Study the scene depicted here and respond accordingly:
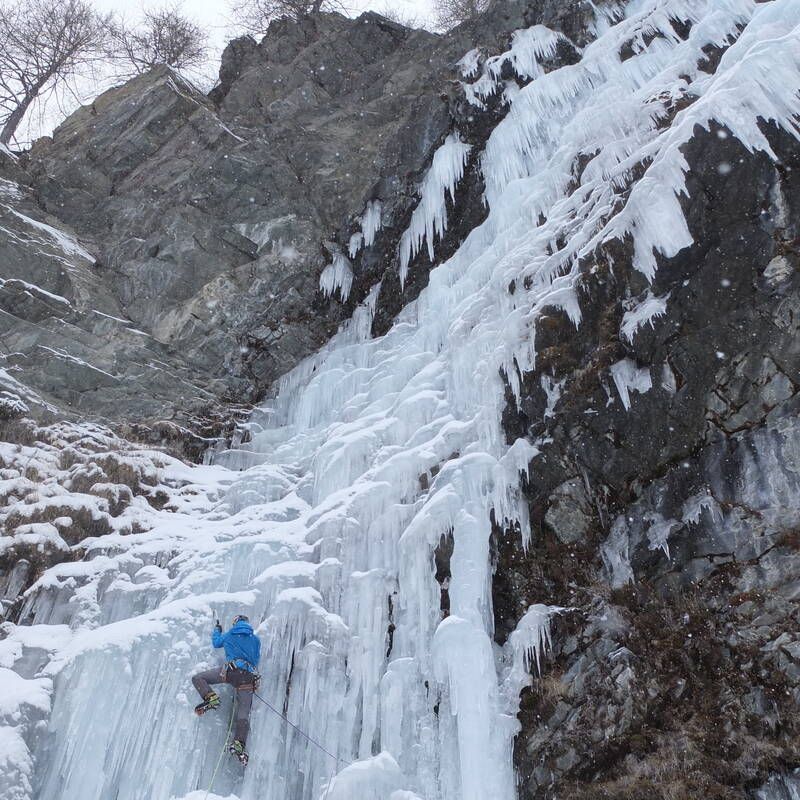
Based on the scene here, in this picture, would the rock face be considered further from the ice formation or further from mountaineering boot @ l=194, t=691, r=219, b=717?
mountaineering boot @ l=194, t=691, r=219, b=717

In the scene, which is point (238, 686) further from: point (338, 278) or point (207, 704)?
point (338, 278)

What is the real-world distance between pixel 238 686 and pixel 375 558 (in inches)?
73.5

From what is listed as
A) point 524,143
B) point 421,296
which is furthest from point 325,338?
point 524,143

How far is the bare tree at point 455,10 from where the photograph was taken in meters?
21.0

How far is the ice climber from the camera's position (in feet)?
19.4

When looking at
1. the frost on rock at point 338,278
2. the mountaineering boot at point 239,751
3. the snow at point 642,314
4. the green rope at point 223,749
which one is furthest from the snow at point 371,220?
the mountaineering boot at point 239,751

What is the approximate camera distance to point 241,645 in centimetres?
627

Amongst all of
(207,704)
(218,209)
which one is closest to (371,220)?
(218,209)

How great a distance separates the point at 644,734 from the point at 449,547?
235 cm

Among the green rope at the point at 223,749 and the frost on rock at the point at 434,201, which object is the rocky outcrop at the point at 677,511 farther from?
the frost on rock at the point at 434,201

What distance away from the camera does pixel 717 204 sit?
7031 millimetres

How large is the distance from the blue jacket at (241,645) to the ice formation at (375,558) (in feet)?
0.98

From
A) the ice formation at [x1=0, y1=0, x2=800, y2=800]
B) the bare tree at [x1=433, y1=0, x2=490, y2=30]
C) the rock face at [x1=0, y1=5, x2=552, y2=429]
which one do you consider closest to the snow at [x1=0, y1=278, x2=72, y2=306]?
the rock face at [x1=0, y1=5, x2=552, y2=429]

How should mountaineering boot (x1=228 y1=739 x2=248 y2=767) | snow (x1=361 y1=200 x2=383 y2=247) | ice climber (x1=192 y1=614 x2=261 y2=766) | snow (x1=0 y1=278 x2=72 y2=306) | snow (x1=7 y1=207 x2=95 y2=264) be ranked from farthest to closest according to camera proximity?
snow (x1=7 y1=207 x2=95 y2=264), snow (x1=361 y1=200 x2=383 y2=247), snow (x1=0 y1=278 x2=72 y2=306), ice climber (x1=192 y1=614 x2=261 y2=766), mountaineering boot (x1=228 y1=739 x2=248 y2=767)
